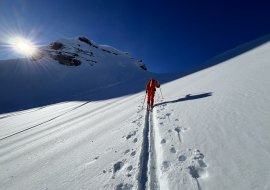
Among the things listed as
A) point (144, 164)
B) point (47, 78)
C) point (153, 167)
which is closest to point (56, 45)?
point (47, 78)

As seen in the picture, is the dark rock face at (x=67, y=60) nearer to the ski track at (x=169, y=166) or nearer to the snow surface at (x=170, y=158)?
the snow surface at (x=170, y=158)

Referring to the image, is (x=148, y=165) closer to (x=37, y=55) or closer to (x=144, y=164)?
(x=144, y=164)

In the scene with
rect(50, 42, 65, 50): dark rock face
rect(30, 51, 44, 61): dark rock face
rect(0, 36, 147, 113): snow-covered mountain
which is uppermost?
rect(50, 42, 65, 50): dark rock face

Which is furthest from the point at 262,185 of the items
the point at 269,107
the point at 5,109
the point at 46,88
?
the point at 46,88

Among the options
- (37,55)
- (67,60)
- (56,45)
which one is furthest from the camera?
(56,45)

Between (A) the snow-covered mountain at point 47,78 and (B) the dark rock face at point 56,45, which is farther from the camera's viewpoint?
(B) the dark rock face at point 56,45

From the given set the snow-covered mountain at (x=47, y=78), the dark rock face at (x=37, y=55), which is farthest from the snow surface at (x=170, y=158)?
the dark rock face at (x=37, y=55)

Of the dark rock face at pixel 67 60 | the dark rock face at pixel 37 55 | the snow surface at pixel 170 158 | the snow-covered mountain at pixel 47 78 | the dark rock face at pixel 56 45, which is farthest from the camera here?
the dark rock face at pixel 56 45

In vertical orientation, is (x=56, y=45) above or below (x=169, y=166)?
above

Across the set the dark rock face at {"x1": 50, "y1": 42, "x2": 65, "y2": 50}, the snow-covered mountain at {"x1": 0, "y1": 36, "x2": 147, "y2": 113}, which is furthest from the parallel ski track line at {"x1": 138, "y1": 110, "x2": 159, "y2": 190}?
the dark rock face at {"x1": 50, "y1": 42, "x2": 65, "y2": 50}

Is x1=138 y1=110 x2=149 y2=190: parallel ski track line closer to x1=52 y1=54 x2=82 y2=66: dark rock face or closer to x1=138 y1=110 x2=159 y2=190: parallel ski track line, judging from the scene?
x1=138 y1=110 x2=159 y2=190: parallel ski track line

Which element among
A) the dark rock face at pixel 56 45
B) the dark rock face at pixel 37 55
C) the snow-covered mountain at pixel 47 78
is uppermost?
the dark rock face at pixel 56 45

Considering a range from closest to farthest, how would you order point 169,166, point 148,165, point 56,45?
point 169,166, point 148,165, point 56,45

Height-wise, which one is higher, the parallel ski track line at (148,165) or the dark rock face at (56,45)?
the dark rock face at (56,45)
